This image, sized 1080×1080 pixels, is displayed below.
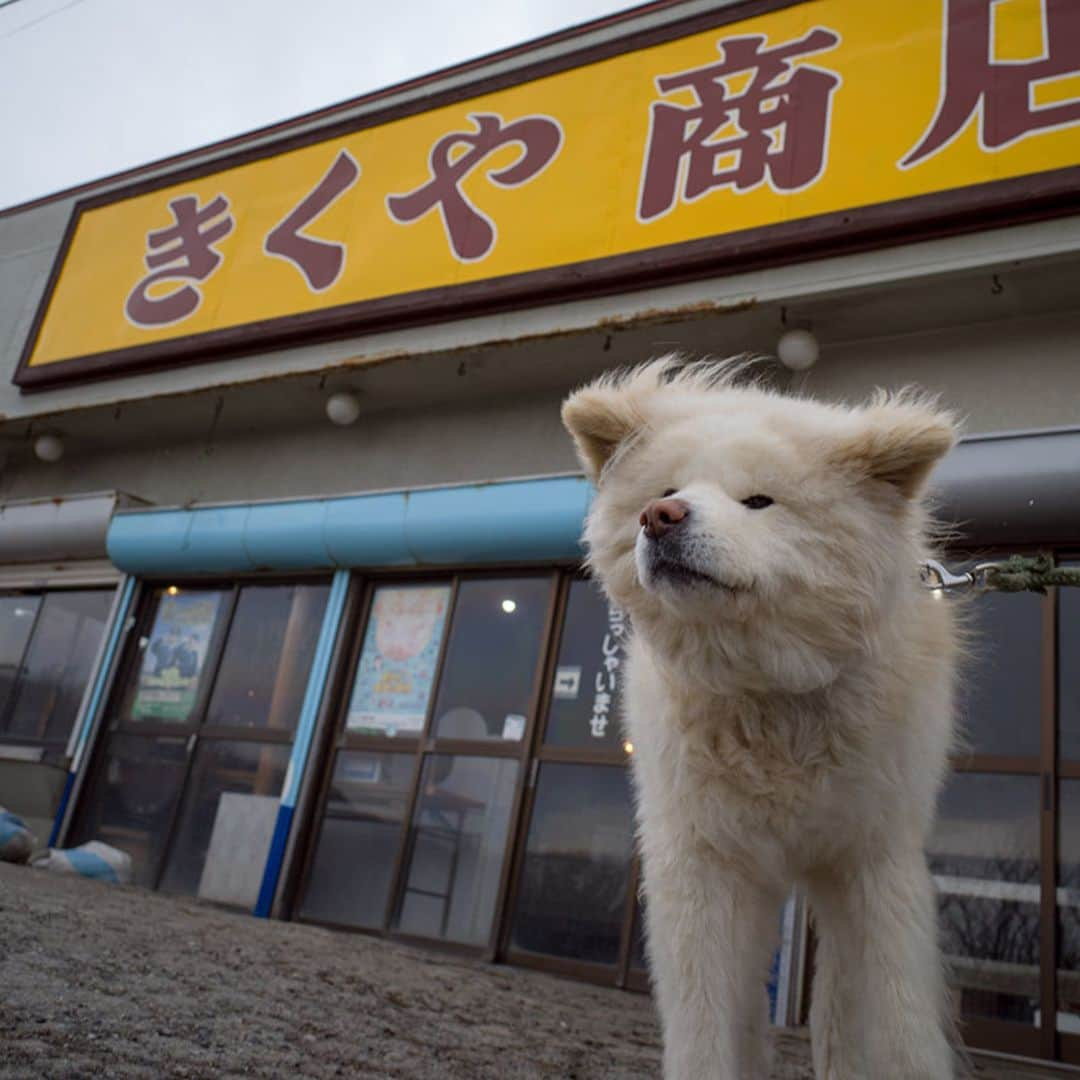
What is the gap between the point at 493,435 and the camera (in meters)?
7.07

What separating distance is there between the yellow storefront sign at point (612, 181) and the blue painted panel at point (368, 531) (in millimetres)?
1484

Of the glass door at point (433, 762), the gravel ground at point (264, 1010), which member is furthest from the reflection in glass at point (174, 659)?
the gravel ground at point (264, 1010)

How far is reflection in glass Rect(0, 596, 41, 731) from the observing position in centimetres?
915

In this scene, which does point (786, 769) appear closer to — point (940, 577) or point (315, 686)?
point (940, 577)

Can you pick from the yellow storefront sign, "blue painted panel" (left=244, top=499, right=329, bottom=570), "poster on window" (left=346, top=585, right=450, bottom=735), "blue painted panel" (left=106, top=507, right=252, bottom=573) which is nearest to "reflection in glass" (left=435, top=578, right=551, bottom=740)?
"poster on window" (left=346, top=585, right=450, bottom=735)

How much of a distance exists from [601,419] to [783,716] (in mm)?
853

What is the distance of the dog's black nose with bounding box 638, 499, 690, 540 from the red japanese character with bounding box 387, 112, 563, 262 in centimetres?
529

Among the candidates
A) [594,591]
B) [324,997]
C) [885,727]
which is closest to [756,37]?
[594,591]

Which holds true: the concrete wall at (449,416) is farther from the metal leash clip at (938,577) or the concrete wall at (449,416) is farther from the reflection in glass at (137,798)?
the metal leash clip at (938,577)

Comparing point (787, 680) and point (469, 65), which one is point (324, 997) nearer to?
point (787, 680)

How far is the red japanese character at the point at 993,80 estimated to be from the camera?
504cm

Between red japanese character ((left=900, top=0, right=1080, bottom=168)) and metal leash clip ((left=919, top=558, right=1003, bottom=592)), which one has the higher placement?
red japanese character ((left=900, top=0, right=1080, bottom=168))

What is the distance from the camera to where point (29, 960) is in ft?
9.23

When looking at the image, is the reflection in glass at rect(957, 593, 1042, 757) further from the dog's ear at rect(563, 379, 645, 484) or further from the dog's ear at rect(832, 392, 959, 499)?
the dog's ear at rect(563, 379, 645, 484)
